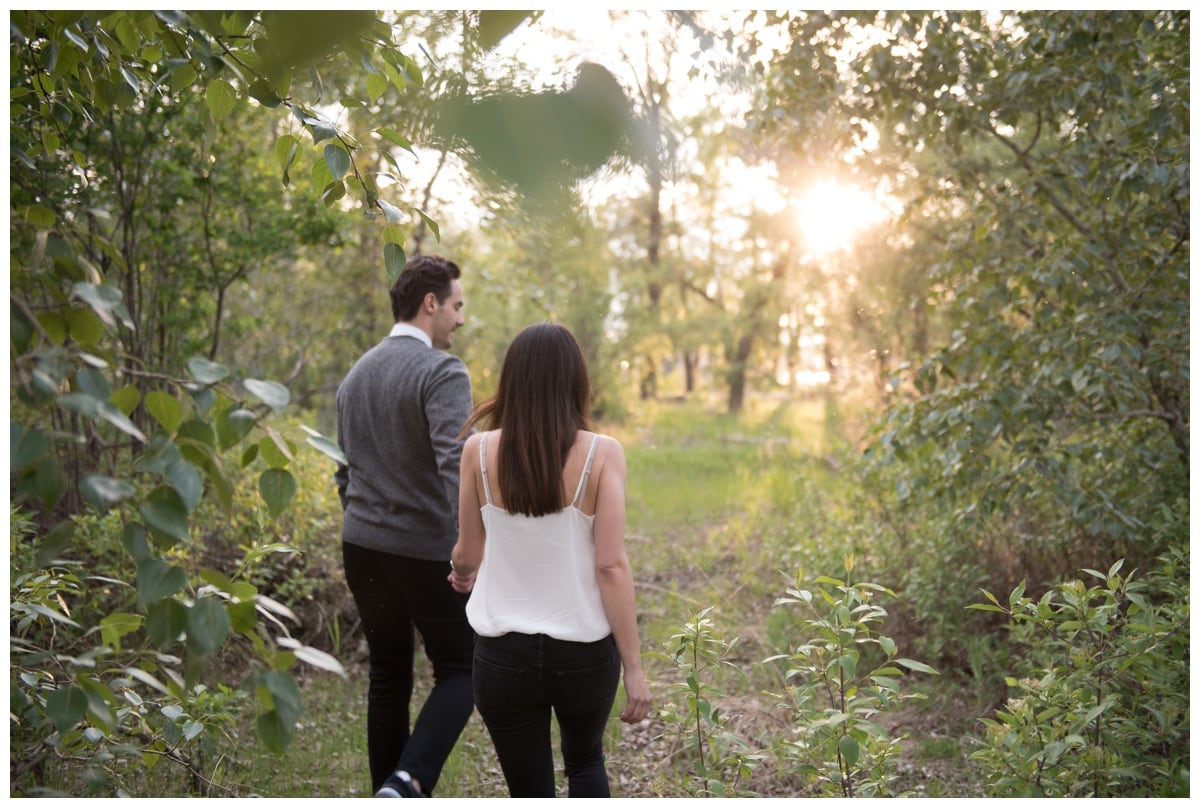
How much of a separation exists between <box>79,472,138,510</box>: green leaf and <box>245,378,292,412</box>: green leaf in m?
0.17

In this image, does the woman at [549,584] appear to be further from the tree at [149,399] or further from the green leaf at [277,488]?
the green leaf at [277,488]

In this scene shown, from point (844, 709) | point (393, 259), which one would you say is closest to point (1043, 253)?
point (844, 709)

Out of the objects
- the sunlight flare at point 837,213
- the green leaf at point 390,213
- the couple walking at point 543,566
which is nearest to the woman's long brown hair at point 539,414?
the couple walking at point 543,566

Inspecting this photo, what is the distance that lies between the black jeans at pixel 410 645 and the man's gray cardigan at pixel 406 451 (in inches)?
2.9

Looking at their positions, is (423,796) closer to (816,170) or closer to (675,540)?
(816,170)

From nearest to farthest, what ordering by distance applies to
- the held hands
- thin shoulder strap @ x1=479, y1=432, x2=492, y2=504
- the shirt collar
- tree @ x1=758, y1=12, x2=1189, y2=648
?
thin shoulder strap @ x1=479, y1=432, x2=492, y2=504 < the held hands < the shirt collar < tree @ x1=758, y1=12, x2=1189, y2=648

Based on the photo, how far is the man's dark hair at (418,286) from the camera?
3055 millimetres

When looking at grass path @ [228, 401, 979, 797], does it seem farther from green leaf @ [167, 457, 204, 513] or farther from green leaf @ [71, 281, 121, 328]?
green leaf @ [71, 281, 121, 328]

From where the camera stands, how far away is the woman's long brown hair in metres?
2.22

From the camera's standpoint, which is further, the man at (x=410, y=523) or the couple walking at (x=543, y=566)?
the man at (x=410, y=523)

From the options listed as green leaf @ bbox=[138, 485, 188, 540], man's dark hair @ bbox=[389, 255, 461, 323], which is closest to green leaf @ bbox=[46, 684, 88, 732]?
green leaf @ bbox=[138, 485, 188, 540]

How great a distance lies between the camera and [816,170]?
5.35 metres

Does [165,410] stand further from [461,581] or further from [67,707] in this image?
[461,581]

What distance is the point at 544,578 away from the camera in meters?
2.24
